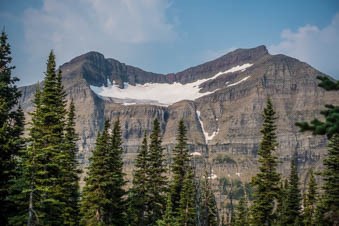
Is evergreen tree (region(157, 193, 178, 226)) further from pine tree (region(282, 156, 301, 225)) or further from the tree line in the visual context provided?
pine tree (region(282, 156, 301, 225))

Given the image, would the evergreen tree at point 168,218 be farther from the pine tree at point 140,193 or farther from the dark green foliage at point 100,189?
the pine tree at point 140,193

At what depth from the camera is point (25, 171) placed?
2691 centimetres

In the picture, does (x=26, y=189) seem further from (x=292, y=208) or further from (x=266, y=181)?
(x=292, y=208)

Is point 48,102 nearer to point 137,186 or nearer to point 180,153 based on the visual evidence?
point 137,186

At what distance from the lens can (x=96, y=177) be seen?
Result: 40.8m

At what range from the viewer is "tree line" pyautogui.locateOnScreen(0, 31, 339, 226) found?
2712cm

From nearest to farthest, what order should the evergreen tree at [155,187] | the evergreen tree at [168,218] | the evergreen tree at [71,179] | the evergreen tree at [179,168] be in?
the evergreen tree at [71,179] < the evergreen tree at [168,218] < the evergreen tree at [155,187] < the evergreen tree at [179,168]

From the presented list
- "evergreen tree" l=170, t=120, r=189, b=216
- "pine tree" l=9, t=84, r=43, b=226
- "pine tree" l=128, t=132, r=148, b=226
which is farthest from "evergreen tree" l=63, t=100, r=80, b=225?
"evergreen tree" l=170, t=120, r=189, b=216

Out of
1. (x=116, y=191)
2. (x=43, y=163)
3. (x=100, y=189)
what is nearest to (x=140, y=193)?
(x=116, y=191)

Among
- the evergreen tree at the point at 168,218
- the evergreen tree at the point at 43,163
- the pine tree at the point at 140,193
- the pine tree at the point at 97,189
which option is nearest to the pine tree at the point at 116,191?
the pine tree at the point at 97,189

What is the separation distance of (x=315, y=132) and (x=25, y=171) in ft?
70.4

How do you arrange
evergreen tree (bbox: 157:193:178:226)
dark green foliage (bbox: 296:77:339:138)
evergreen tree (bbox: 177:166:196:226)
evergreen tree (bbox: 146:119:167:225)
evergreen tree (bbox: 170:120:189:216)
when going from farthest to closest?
evergreen tree (bbox: 170:120:189:216) < evergreen tree (bbox: 146:119:167:225) < evergreen tree (bbox: 177:166:196:226) < evergreen tree (bbox: 157:193:178:226) < dark green foliage (bbox: 296:77:339:138)

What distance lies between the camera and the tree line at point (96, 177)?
2712 centimetres

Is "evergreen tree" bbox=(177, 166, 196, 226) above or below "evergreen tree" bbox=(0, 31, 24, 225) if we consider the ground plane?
below
